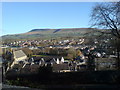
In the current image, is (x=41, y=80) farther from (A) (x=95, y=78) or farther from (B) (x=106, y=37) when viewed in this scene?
(B) (x=106, y=37)

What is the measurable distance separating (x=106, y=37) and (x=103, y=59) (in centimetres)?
282

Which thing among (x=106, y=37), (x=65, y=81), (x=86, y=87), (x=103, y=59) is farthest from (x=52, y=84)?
(x=103, y=59)

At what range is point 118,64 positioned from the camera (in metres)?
9.35

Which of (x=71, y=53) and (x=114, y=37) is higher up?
(x=114, y=37)

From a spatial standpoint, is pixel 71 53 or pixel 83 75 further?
pixel 71 53

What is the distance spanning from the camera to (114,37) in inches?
361

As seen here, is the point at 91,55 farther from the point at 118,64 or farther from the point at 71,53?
the point at 71,53

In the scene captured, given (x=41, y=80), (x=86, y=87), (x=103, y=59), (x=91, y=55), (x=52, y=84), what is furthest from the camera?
(x=103, y=59)

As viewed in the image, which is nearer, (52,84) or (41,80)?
(52,84)

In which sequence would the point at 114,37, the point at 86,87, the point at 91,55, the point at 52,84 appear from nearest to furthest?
the point at 86,87
the point at 52,84
the point at 114,37
the point at 91,55

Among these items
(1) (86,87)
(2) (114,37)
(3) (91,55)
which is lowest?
(1) (86,87)

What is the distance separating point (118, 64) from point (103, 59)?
2.42m

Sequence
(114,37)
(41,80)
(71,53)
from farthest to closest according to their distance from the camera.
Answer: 1. (71,53)
2. (114,37)
3. (41,80)

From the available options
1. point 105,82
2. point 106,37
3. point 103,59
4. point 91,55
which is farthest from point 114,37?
point 105,82
